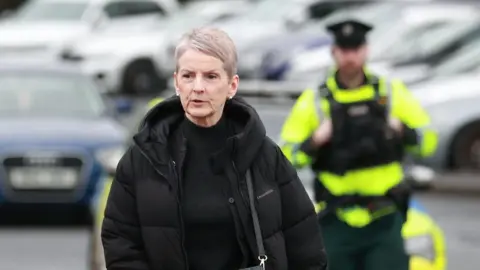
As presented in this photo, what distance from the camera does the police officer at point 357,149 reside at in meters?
7.42

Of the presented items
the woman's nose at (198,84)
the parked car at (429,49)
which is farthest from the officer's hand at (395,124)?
the parked car at (429,49)

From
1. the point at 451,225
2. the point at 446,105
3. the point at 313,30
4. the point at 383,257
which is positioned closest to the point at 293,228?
the point at 383,257

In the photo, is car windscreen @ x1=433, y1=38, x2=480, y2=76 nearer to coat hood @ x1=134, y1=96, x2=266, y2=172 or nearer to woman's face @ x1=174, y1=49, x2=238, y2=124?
coat hood @ x1=134, y1=96, x2=266, y2=172

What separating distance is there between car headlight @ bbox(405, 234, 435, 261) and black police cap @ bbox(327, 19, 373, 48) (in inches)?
69.1

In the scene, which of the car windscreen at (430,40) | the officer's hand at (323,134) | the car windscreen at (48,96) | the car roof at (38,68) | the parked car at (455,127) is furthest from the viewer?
the car windscreen at (430,40)

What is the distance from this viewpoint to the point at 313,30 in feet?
92.7

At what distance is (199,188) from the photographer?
16.3ft

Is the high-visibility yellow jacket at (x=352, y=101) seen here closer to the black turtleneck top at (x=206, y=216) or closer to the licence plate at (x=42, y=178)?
the black turtleneck top at (x=206, y=216)

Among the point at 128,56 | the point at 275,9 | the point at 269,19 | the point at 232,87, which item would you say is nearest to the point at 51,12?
the point at 128,56

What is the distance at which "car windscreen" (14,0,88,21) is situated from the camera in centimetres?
3119

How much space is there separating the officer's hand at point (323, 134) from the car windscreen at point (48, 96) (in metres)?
8.42

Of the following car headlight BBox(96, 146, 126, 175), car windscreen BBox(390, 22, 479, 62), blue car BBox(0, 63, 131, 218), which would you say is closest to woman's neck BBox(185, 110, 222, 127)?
blue car BBox(0, 63, 131, 218)

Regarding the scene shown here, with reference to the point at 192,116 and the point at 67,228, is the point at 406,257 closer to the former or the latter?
the point at 192,116

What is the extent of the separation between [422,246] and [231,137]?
419cm
